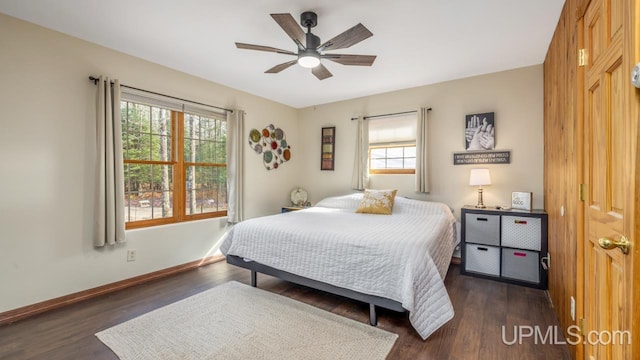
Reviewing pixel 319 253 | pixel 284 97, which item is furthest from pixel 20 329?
pixel 284 97

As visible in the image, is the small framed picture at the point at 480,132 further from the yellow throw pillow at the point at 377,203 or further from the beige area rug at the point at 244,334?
the beige area rug at the point at 244,334

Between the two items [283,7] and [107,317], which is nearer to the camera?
[283,7]

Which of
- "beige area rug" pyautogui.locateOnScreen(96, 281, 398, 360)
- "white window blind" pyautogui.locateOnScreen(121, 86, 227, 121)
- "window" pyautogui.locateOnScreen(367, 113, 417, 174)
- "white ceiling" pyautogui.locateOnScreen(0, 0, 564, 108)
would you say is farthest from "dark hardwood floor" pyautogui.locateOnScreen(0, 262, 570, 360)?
"white ceiling" pyautogui.locateOnScreen(0, 0, 564, 108)

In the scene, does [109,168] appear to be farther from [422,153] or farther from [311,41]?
[422,153]

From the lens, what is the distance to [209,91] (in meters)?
3.85

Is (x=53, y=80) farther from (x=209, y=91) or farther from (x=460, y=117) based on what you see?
(x=460, y=117)

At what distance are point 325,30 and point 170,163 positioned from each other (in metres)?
2.50

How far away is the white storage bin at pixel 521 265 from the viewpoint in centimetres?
297

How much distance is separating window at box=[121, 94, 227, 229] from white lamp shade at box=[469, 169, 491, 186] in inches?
136

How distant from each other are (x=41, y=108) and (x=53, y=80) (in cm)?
29

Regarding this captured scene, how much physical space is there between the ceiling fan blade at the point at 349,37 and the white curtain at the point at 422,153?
7.06 ft

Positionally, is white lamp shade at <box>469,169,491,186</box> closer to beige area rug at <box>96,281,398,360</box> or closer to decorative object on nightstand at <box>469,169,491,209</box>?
decorative object on nightstand at <box>469,169,491,209</box>

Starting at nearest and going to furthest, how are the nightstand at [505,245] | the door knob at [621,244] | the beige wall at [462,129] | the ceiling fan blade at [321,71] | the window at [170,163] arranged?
the door knob at [621,244], the ceiling fan blade at [321,71], the nightstand at [505,245], the window at [170,163], the beige wall at [462,129]

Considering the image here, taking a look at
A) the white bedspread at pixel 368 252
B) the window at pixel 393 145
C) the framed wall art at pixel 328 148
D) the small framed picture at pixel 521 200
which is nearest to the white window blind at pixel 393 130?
the window at pixel 393 145
